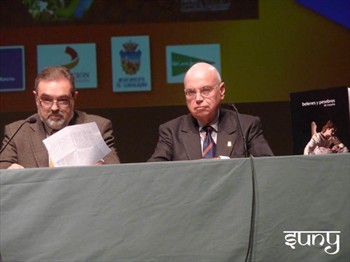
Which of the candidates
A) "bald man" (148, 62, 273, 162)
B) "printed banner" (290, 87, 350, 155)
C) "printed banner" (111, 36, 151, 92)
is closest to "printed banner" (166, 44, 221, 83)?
"printed banner" (111, 36, 151, 92)

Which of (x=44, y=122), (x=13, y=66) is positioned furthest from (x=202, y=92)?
(x=13, y=66)

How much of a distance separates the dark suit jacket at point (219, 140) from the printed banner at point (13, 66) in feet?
7.43

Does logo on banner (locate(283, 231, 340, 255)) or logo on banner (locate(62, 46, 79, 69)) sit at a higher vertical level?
logo on banner (locate(62, 46, 79, 69))

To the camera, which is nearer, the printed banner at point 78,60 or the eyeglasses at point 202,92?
the eyeglasses at point 202,92

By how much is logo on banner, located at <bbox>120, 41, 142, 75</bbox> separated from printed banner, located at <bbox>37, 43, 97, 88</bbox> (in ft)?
0.71

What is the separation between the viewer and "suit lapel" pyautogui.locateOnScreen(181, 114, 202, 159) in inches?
137

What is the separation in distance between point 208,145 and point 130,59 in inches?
84.8

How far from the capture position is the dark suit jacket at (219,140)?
344 centimetres

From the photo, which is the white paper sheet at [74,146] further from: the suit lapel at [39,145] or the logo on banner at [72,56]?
the logo on banner at [72,56]

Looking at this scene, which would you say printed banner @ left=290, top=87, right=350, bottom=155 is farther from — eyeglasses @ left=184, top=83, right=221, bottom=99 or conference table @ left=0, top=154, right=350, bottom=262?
conference table @ left=0, top=154, right=350, bottom=262

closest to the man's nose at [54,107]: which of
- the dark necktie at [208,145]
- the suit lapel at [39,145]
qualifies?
the suit lapel at [39,145]

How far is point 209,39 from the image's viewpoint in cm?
550

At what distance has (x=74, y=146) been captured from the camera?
2.89 m

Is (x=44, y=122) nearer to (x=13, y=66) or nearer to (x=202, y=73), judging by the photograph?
(x=202, y=73)
